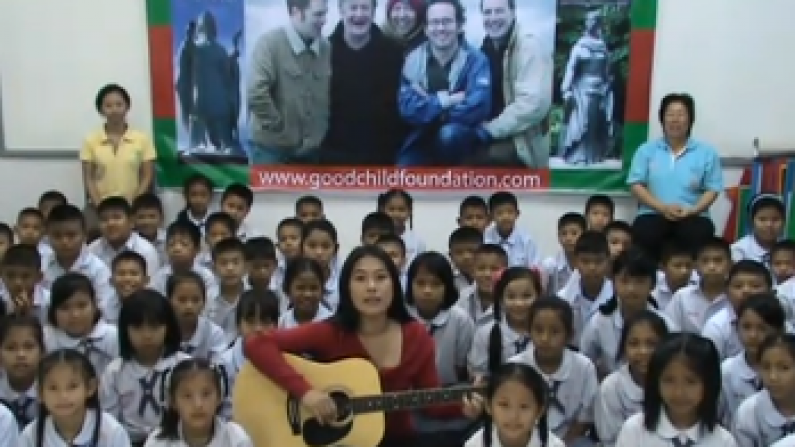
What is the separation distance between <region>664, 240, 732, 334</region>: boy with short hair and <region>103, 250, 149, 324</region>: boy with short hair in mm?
1863

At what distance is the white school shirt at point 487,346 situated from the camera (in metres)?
2.90

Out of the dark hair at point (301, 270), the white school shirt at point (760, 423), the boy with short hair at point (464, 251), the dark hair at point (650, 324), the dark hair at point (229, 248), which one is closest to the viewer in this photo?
the white school shirt at point (760, 423)

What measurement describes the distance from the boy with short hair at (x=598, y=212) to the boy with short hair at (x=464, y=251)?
2.26 feet

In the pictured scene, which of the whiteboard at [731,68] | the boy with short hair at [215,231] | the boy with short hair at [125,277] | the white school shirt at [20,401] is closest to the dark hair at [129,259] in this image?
the boy with short hair at [125,277]

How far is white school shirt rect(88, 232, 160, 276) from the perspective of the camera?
3750 mm

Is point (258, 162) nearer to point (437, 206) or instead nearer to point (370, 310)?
point (437, 206)

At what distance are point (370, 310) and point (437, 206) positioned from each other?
242 cm

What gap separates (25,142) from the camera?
4.67 metres

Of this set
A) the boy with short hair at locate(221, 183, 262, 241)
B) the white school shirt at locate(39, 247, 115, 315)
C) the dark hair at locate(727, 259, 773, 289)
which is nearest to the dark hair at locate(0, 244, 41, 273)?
the white school shirt at locate(39, 247, 115, 315)

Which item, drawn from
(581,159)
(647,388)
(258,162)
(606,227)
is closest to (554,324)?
(647,388)

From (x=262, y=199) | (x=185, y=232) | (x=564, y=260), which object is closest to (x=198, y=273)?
(x=185, y=232)

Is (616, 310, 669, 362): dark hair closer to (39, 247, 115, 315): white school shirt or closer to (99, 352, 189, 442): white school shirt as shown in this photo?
(99, 352, 189, 442): white school shirt

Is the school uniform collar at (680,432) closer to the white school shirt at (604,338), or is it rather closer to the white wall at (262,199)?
the white school shirt at (604,338)

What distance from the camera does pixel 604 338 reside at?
294 cm
